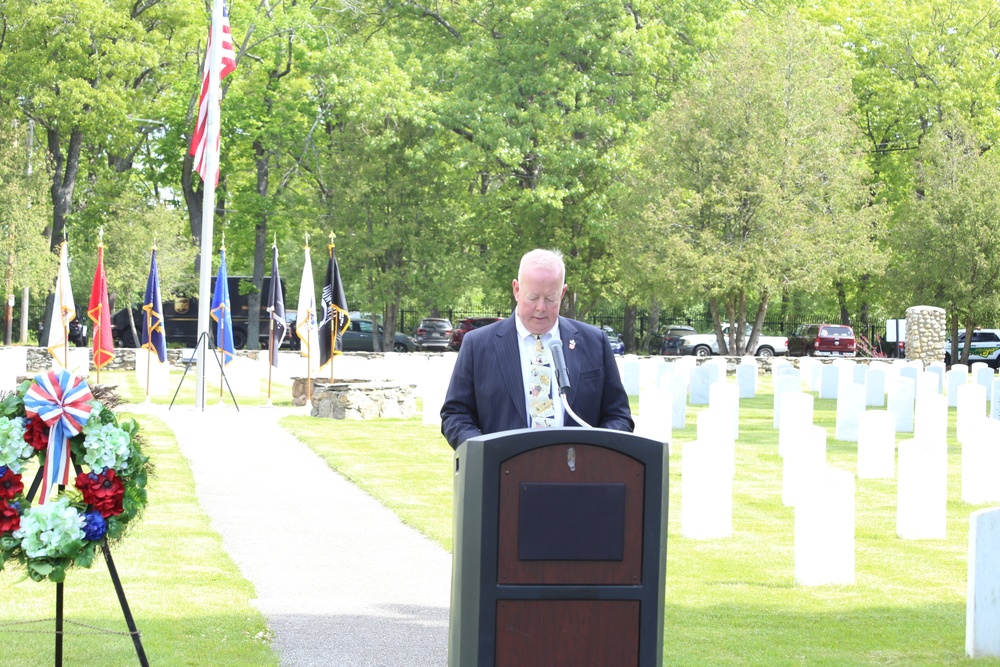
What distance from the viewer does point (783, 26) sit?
37719 mm

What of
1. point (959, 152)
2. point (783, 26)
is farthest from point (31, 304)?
point (959, 152)

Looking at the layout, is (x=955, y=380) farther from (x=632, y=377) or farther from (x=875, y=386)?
(x=632, y=377)

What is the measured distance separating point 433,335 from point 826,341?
48.3ft

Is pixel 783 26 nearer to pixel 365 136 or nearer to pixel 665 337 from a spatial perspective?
pixel 365 136

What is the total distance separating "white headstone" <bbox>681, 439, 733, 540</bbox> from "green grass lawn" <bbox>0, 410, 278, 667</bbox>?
3.62 m

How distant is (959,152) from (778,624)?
3469 cm

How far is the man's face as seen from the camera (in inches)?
202

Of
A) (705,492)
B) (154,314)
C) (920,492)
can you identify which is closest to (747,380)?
(154,314)

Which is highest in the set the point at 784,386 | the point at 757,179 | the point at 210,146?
the point at 757,179

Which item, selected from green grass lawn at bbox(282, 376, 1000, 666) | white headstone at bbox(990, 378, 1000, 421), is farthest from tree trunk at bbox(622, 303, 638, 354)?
green grass lawn at bbox(282, 376, 1000, 666)

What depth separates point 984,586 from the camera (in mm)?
6523

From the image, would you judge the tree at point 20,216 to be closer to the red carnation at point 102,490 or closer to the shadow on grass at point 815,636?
the shadow on grass at point 815,636

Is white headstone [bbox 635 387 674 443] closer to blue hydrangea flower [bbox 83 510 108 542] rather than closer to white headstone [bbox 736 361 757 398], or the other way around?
blue hydrangea flower [bbox 83 510 108 542]

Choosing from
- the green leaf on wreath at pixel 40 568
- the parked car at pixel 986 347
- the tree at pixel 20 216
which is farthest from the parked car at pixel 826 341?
the green leaf on wreath at pixel 40 568
